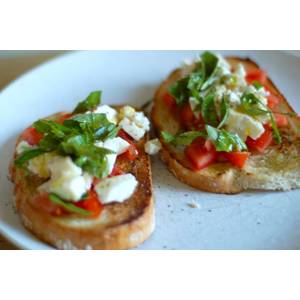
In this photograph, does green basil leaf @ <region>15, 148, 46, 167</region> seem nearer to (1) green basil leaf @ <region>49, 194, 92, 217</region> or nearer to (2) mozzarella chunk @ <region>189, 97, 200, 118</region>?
(1) green basil leaf @ <region>49, 194, 92, 217</region>

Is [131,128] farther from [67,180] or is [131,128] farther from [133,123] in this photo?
[67,180]

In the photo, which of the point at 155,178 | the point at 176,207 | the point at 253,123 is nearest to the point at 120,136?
the point at 155,178

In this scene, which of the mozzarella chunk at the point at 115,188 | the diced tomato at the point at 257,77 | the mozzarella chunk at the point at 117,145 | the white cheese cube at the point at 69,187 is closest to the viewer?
the white cheese cube at the point at 69,187

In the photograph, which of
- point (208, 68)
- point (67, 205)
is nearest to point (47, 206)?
point (67, 205)

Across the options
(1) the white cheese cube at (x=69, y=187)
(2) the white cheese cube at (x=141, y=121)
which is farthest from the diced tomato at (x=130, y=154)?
(1) the white cheese cube at (x=69, y=187)

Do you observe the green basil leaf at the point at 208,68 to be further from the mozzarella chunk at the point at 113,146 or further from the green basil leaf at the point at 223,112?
the mozzarella chunk at the point at 113,146

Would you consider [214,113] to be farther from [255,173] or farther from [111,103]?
[111,103]
